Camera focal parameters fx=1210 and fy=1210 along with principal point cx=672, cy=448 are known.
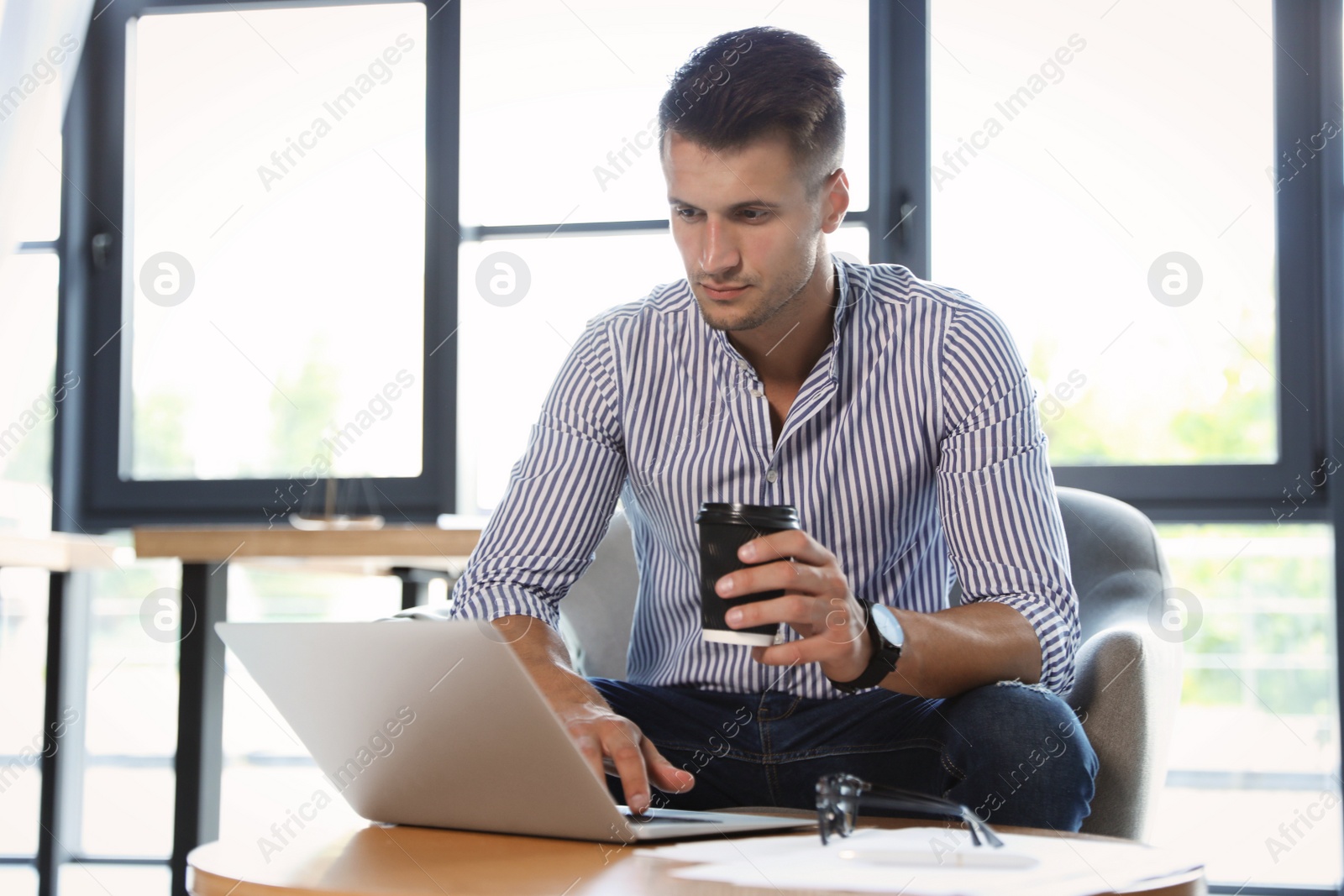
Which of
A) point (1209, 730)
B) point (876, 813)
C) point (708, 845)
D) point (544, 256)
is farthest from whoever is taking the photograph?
point (544, 256)

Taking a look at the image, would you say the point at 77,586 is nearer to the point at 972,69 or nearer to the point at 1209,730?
the point at 972,69

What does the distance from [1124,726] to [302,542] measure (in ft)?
4.53

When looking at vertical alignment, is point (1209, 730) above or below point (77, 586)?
below

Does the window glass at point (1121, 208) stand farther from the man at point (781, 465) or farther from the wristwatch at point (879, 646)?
the wristwatch at point (879, 646)

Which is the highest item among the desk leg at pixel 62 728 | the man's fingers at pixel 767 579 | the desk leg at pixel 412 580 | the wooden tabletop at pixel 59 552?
the man's fingers at pixel 767 579

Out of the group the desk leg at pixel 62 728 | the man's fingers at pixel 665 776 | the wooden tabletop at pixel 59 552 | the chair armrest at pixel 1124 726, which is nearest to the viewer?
the man's fingers at pixel 665 776

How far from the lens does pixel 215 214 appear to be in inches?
120

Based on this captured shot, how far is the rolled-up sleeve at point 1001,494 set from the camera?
1.32 metres

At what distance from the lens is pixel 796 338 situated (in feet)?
5.09

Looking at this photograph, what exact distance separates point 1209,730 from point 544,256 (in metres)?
1.85

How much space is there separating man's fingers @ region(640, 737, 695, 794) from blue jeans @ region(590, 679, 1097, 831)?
0.12 meters

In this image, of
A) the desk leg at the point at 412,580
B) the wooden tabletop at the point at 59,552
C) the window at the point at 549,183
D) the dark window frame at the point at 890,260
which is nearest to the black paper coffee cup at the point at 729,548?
the desk leg at the point at 412,580

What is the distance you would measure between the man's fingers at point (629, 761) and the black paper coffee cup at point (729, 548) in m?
0.14

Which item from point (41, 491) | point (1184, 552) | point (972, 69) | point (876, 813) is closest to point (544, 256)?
point (972, 69)
